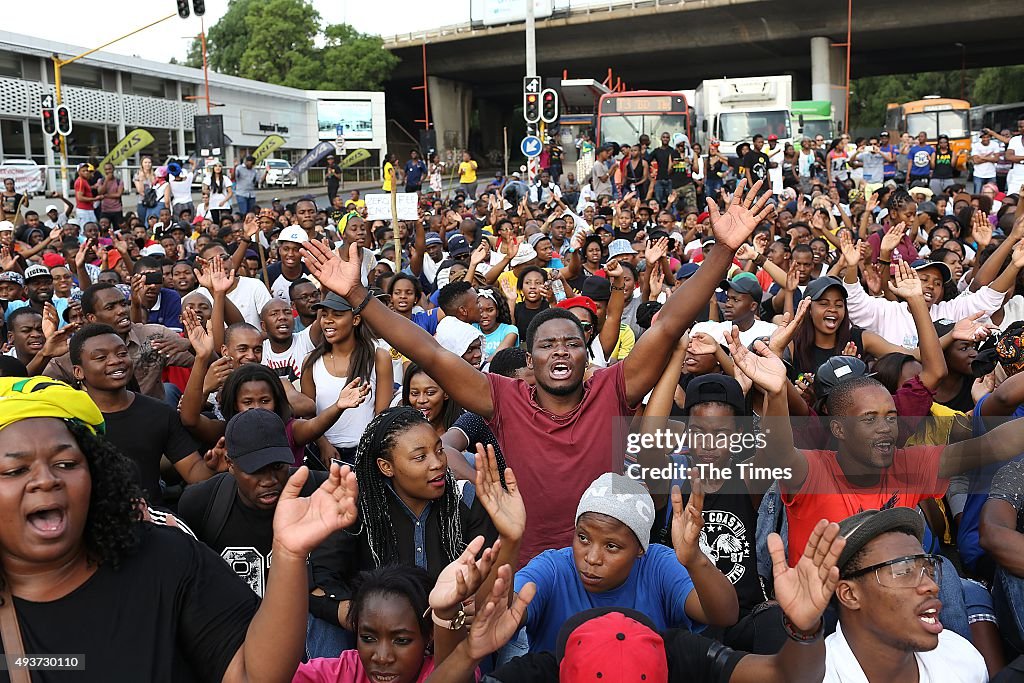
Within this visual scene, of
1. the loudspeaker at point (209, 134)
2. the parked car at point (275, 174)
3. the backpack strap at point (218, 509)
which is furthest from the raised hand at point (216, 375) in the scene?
the parked car at point (275, 174)

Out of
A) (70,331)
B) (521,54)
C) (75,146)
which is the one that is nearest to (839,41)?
(521,54)

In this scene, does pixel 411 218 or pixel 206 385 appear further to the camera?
pixel 411 218

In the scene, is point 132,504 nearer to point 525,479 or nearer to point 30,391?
point 30,391

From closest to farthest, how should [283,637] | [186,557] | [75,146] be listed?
[283,637]
[186,557]
[75,146]

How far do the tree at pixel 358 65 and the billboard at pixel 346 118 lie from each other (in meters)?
2.97

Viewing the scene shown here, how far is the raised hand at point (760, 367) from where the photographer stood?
3652 mm

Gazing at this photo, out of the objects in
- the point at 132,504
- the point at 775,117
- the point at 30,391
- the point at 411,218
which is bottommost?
the point at 132,504

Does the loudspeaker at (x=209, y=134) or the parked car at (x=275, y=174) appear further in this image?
the parked car at (x=275, y=174)

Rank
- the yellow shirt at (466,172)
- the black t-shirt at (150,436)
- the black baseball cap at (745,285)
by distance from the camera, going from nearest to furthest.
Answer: the black t-shirt at (150,436) < the black baseball cap at (745,285) < the yellow shirt at (466,172)

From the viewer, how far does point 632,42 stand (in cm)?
4347

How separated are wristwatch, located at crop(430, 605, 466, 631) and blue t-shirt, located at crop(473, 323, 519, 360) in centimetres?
419

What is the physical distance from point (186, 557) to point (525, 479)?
1.64 meters

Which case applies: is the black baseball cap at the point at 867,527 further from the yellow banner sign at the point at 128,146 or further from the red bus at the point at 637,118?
the yellow banner sign at the point at 128,146

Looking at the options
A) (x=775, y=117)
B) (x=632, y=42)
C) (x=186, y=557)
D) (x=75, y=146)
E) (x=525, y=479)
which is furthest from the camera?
(x=632, y=42)
